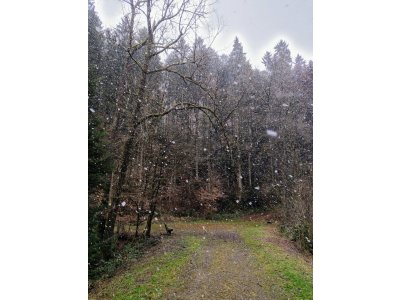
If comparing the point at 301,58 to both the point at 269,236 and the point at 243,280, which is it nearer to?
the point at 269,236

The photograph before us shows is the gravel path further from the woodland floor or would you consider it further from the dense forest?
the dense forest

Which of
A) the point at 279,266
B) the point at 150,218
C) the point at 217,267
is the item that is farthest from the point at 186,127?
the point at 279,266

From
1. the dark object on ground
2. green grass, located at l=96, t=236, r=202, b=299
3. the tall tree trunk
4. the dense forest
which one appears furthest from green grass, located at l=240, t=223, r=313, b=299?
the tall tree trunk

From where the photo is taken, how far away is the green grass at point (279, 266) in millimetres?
1979

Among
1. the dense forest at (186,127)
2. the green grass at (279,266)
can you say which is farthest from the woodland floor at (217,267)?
the dense forest at (186,127)

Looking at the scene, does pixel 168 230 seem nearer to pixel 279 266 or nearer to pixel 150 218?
pixel 150 218

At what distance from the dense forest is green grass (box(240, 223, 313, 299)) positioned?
13 centimetres

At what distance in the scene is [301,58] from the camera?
2.08 meters

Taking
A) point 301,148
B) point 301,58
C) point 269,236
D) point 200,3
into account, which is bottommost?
point 269,236

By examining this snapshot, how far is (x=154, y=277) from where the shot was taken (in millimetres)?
2105

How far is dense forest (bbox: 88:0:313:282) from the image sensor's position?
2070 mm

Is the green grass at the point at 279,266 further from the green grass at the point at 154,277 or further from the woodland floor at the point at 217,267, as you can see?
the green grass at the point at 154,277
